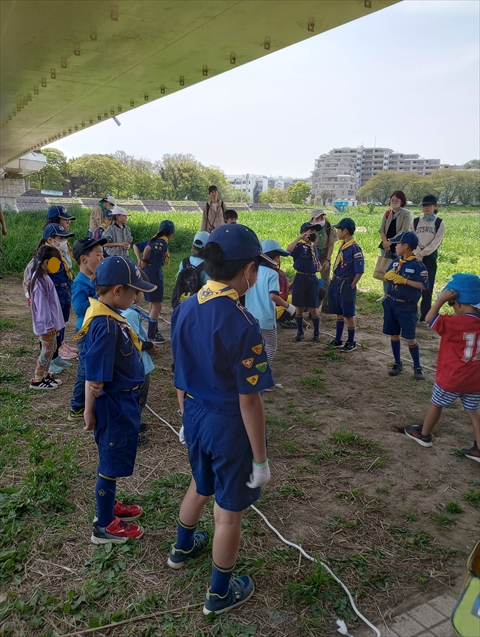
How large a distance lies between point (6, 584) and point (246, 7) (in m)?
5.18

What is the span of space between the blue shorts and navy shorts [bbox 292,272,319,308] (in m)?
5.50

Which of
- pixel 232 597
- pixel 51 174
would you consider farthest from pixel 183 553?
pixel 51 174

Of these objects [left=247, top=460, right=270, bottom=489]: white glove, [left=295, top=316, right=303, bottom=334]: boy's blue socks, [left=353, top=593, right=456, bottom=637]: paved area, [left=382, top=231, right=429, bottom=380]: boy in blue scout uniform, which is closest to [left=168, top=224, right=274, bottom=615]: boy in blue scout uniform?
[left=247, top=460, right=270, bottom=489]: white glove

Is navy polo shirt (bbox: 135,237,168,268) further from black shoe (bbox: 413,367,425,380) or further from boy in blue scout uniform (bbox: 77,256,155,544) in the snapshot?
boy in blue scout uniform (bbox: 77,256,155,544)

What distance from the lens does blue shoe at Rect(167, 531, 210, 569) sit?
305 centimetres

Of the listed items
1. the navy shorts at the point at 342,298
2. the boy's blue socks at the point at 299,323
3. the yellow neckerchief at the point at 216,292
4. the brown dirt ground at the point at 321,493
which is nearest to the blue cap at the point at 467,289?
the brown dirt ground at the point at 321,493

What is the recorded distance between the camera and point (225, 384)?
2342mm

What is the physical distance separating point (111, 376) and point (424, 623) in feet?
7.42

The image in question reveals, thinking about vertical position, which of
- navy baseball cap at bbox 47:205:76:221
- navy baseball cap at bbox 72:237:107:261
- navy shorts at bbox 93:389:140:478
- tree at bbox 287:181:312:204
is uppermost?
tree at bbox 287:181:312:204

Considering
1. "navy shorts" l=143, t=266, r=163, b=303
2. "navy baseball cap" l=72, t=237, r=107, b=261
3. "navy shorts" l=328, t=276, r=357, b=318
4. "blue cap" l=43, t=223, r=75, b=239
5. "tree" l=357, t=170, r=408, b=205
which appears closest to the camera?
"navy baseball cap" l=72, t=237, r=107, b=261

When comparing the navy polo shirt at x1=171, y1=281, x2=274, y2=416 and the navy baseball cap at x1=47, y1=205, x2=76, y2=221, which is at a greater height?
the navy baseball cap at x1=47, y1=205, x2=76, y2=221

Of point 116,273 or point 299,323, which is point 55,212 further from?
point 299,323

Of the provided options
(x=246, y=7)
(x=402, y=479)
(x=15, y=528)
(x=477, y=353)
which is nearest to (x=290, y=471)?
(x=402, y=479)

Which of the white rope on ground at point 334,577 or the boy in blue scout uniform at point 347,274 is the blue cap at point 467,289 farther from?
the boy in blue scout uniform at point 347,274
